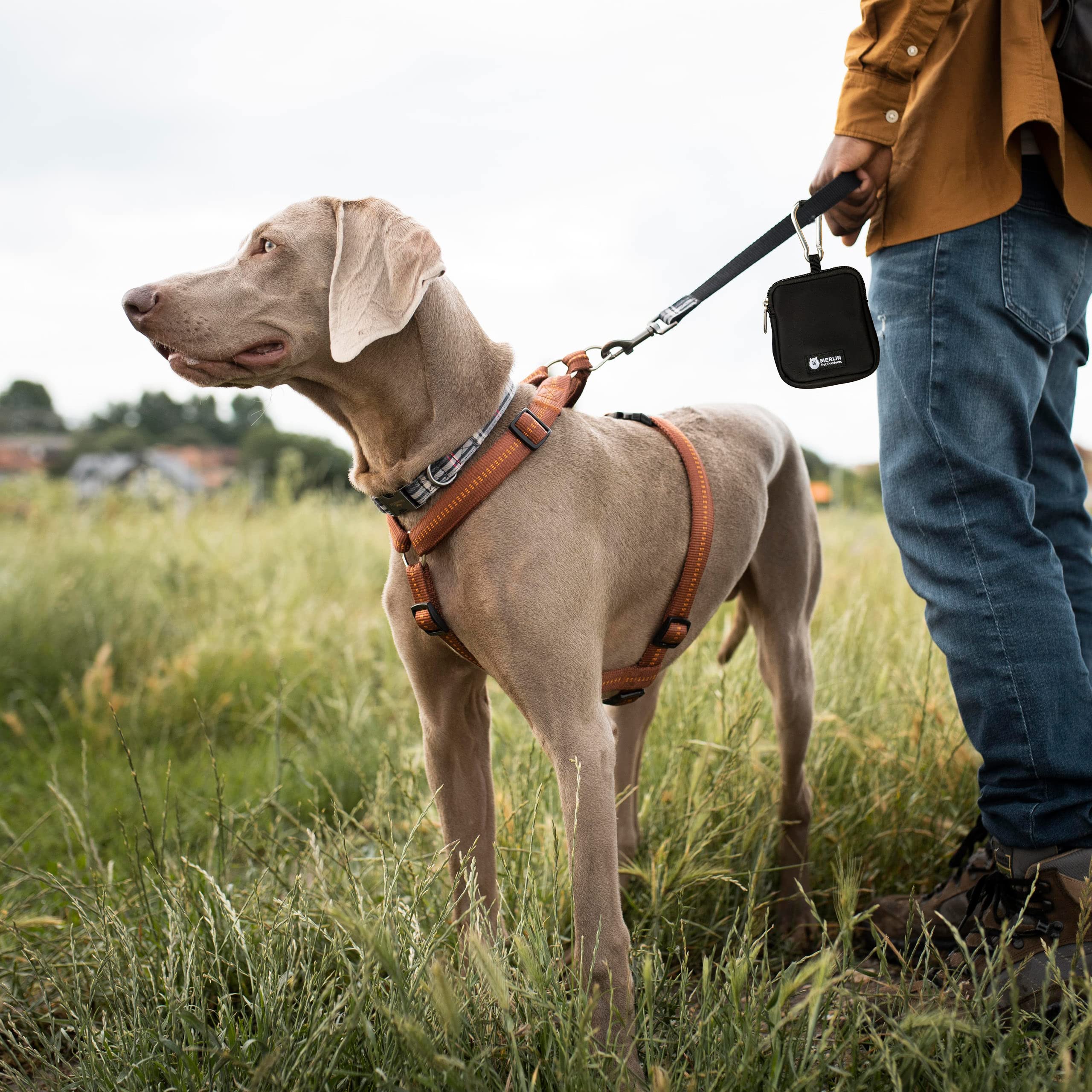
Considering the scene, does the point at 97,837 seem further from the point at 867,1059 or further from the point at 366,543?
the point at 366,543

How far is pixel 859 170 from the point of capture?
6.47ft

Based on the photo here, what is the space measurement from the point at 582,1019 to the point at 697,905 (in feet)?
3.32

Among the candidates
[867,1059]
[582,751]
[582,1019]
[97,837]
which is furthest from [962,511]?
[97,837]

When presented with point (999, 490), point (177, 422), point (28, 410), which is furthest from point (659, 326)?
point (28, 410)

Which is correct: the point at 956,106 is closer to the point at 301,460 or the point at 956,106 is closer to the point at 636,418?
the point at 636,418

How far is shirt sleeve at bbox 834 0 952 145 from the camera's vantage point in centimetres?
186

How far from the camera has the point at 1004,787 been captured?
1904mm

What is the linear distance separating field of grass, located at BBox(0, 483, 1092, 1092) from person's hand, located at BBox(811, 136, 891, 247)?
1.29 metres

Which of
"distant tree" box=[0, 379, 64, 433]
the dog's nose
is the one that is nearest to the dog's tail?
the dog's nose

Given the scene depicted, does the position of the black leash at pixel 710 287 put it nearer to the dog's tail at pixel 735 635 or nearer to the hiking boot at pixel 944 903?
the dog's tail at pixel 735 635

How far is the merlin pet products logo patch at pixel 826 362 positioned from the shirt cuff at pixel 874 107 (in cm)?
46

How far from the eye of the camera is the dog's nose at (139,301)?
5.62 feet

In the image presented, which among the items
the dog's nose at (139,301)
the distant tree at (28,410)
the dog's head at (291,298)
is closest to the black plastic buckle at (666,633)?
the dog's head at (291,298)

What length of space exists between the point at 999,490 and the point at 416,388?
122cm
